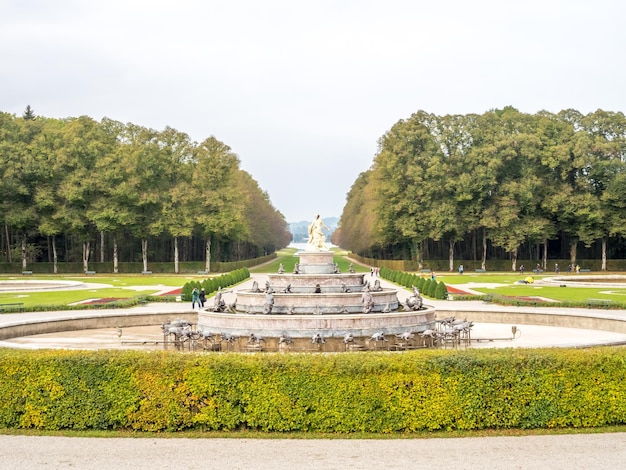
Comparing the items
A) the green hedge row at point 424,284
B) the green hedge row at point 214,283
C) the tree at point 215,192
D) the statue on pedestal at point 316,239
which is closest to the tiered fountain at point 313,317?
the statue on pedestal at point 316,239

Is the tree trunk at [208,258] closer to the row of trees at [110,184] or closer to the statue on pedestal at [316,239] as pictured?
the row of trees at [110,184]

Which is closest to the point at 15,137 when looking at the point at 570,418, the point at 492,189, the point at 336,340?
the point at 492,189

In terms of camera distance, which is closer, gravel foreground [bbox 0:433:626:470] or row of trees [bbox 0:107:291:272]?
gravel foreground [bbox 0:433:626:470]

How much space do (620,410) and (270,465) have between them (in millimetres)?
7781

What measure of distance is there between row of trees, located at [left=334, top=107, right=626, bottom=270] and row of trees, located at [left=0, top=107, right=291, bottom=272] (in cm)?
2120

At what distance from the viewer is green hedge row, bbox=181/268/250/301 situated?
41469 millimetres

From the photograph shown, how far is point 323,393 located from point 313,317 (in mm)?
8922

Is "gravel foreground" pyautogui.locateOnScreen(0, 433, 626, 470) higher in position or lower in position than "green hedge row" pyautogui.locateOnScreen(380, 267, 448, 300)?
lower

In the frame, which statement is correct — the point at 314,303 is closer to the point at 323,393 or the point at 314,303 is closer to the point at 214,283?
the point at 323,393

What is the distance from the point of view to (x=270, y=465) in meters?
11.6

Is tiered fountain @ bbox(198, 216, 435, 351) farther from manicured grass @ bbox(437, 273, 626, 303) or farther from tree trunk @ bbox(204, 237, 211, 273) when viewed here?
tree trunk @ bbox(204, 237, 211, 273)

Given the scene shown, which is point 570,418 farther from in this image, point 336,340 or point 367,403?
point 336,340

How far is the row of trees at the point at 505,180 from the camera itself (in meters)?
77.1

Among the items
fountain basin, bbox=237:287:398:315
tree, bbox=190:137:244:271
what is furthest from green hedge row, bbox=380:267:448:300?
tree, bbox=190:137:244:271
